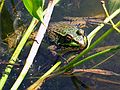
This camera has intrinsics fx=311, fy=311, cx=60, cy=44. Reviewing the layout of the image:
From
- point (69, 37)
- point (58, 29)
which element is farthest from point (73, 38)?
point (58, 29)

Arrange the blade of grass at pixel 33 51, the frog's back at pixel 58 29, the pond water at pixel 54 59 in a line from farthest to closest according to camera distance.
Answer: the frog's back at pixel 58 29, the pond water at pixel 54 59, the blade of grass at pixel 33 51

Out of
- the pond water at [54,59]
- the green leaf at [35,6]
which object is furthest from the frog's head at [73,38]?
the green leaf at [35,6]

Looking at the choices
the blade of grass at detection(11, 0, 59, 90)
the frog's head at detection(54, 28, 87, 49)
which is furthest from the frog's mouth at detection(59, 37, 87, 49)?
the blade of grass at detection(11, 0, 59, 90)

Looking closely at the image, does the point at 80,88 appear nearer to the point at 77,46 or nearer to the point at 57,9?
the point at 77,46

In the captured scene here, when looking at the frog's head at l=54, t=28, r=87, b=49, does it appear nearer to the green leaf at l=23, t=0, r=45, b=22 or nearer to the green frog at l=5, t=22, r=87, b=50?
the green frog at l=5, t=22, r=87, b=50

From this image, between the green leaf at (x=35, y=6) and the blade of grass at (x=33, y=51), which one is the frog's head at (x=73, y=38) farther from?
the green leaf at (x=35, y=6)

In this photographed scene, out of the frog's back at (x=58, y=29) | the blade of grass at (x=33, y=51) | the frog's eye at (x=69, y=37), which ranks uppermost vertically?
the frog's back at (x=58, y=29)
